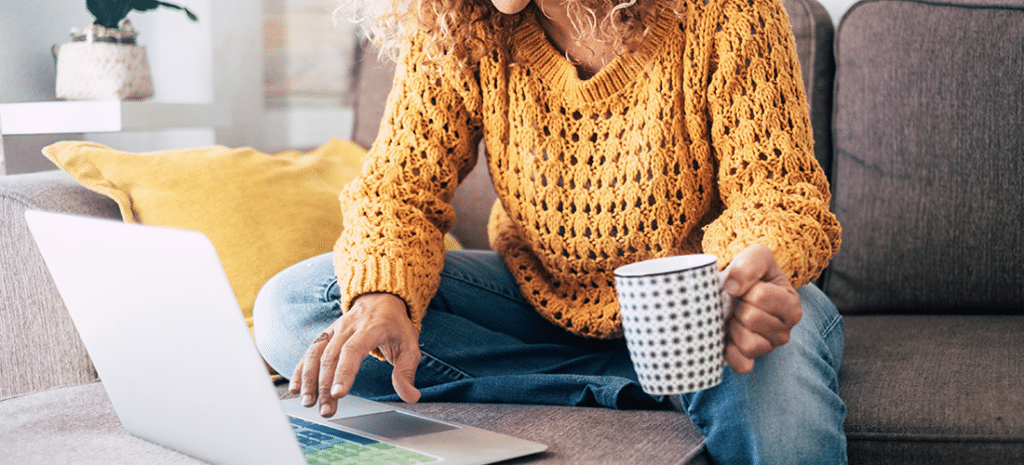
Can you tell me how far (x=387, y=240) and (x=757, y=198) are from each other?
41cm

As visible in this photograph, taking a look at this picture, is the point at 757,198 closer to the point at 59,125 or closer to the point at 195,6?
the point at 59,125

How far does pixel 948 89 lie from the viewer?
123cm

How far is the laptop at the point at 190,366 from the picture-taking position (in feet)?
1.83

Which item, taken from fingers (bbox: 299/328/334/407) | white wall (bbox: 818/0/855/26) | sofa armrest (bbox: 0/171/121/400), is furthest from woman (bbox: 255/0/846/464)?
white wall (bbox: 818/0/855/26)

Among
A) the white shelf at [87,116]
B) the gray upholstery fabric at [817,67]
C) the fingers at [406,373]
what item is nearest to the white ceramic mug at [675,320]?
the fingers at [406,373]

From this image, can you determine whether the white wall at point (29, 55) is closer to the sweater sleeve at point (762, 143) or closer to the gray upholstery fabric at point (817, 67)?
the sweater sleeve at point (762, 143)

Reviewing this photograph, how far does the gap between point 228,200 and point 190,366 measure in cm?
59

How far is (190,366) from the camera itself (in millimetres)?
616

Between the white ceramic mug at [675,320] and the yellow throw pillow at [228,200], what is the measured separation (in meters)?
0.67

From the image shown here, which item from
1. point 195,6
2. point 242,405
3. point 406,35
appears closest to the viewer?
point 242,405

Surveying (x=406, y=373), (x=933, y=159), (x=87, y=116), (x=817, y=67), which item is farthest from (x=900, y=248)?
(x=87, y=116)

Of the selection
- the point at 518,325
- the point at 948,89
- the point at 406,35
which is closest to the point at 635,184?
the point at 518,325

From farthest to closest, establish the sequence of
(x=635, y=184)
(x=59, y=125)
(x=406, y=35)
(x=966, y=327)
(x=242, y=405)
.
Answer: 1. (x=59, y=125)
2. (x=966, y=327)
3. (x=406, y=35)
4. (x=635, y=184)
5. (x=242, y=405)

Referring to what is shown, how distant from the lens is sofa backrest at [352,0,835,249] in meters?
1.36
